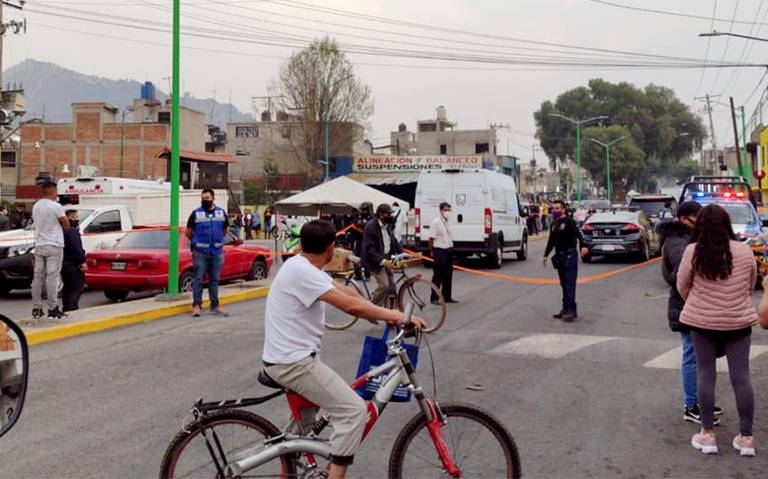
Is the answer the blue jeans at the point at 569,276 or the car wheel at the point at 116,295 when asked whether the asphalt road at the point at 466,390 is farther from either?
the car wheel at the point at 116,295

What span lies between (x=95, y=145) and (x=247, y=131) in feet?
57.9

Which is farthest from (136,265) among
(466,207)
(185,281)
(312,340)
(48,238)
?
(312,340)

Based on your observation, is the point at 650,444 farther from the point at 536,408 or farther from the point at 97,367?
the point at 97,367

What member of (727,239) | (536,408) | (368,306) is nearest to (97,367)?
(536,408)

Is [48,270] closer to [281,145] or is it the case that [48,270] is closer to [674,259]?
[674,259]

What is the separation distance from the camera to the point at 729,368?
555 centimetres

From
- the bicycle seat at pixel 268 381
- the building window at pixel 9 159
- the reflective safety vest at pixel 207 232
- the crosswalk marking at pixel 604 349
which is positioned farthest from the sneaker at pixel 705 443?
the building window at pixel 9 159

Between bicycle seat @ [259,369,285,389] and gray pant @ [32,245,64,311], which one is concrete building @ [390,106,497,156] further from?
bicycle seat @ [259,369,285,389]

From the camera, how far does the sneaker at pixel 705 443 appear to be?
555 centimetres

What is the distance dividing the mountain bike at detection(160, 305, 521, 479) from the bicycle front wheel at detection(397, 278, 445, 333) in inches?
253

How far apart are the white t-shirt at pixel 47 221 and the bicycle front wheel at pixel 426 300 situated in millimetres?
4773

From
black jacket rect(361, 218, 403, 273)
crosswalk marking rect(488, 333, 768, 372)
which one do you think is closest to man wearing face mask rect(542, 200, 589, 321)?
crosswalk marking rect(488, 333, 768, 372)

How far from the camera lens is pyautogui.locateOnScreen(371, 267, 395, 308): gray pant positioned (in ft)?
36.9

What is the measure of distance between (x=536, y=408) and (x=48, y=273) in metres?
7.02
